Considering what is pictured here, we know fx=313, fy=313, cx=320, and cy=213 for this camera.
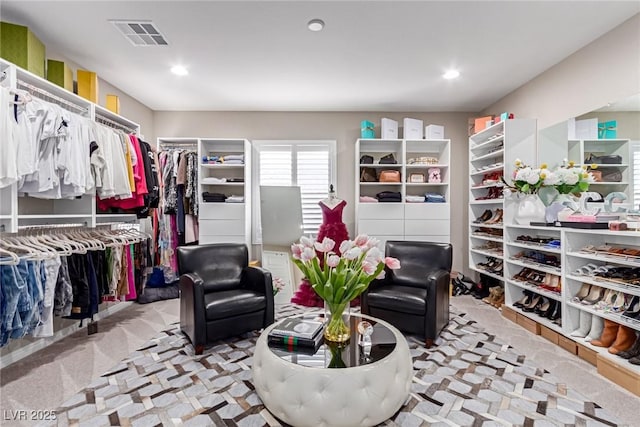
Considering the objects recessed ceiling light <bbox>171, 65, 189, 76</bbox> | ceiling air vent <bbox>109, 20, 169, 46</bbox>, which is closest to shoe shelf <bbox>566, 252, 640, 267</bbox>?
ceiling air vent <bbox>109, 20, 169, 46</bbox>

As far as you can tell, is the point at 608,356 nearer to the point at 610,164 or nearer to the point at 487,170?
the point at 610,164

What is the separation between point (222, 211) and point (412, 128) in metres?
2.98

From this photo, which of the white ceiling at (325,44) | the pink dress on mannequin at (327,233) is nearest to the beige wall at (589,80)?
the white ceiling at (325,44)

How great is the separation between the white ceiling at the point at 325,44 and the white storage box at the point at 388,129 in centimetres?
37

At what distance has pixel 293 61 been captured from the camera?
127 inches

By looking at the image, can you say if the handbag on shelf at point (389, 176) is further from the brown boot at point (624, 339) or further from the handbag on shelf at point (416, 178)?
the brown boot at point (624, 339)

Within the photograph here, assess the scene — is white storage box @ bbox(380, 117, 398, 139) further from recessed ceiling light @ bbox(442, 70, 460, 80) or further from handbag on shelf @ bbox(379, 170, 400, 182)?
recessed ceiling light @ bbox(442, 70, 460, 80)

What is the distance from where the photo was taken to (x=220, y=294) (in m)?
2.86

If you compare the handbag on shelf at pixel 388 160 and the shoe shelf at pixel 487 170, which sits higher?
the handbag on shelf at pixel 388 160

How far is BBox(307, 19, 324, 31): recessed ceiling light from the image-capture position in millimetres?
2551

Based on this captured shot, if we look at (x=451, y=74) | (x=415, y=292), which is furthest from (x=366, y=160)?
(x=415, y=292)

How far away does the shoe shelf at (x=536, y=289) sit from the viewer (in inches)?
112

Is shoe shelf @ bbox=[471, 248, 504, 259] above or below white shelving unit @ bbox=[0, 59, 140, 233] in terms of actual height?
below

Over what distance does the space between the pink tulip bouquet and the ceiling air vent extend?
7.53 feet
